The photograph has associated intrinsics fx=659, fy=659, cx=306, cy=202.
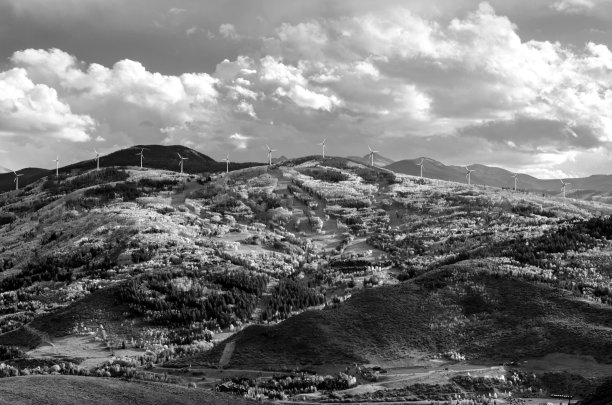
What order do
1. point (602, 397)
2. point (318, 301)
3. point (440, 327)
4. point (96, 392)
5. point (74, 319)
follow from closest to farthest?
point (602, 397), point (96, 392), point (440, 327), point (74, 319), point (318, 301)

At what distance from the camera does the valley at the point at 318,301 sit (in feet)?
223

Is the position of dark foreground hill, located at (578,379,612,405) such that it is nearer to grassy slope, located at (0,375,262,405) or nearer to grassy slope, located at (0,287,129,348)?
grassy slope, located at (0,375,262,405)

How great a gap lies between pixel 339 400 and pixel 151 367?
26482 mm

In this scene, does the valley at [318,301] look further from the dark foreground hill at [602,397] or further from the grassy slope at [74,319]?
the dark foreground hill at [602,397]

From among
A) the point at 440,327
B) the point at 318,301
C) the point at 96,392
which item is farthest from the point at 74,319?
the point at 440,327

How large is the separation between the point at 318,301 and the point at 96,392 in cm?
5494

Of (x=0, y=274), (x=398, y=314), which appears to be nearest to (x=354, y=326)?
(x=398, y=314)

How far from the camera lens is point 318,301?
106 meters

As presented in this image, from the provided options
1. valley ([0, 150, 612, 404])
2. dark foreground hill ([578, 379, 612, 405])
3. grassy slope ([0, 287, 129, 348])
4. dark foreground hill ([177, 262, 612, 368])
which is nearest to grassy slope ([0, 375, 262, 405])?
valley ([0, 150, 612, 404])

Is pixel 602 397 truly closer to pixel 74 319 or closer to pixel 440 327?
pixel 440 327

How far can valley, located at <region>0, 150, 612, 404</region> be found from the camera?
68.1 metres

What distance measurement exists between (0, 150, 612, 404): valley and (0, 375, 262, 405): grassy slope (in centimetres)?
72

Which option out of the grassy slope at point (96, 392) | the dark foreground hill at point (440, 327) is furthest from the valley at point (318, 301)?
the grassy slope at point (96, 392)

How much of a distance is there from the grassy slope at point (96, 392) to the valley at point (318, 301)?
2.36 ft
